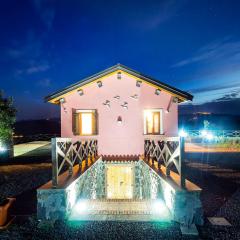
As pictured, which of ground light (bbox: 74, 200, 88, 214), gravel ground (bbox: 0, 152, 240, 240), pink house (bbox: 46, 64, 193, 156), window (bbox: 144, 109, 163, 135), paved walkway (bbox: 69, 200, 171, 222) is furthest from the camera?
window (bbox: 144, 109, 163, 135)

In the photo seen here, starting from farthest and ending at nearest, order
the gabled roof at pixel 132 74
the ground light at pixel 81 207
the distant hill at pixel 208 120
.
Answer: the distant hill at pixel 208 120
the gabled roof at pixel 132 74
the ground light at pixel 81 207

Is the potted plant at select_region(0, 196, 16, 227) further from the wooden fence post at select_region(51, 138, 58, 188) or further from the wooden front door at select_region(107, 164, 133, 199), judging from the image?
the wooden front door at select_region(107, 164, 133, 199)

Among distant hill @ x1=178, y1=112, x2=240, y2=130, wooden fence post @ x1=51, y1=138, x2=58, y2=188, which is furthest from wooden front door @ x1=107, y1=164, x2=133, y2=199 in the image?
distant hill @ x1=178, y1=112, x2=240, y2=130

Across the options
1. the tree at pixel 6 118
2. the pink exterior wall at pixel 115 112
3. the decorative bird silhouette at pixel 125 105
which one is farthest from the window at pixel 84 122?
A: the tree at pixel 6 118

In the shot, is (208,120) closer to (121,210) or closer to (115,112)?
(115,112)

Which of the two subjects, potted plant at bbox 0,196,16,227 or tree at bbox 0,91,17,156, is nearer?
potted plant at bbox 0,196,16,227

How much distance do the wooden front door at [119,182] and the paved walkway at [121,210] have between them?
5655 millimetres

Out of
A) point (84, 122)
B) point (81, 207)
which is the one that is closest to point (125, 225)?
point (81, 207)

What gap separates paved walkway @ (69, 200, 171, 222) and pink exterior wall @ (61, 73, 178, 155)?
18.9 ft

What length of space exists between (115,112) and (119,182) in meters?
3.89

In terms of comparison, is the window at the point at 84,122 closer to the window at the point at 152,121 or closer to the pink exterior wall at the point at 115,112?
the pink exterior wall at the point at 115,112

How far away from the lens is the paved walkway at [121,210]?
5.80 m

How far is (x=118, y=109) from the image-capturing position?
12812 mm

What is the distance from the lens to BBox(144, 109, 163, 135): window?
1284 centimetres
